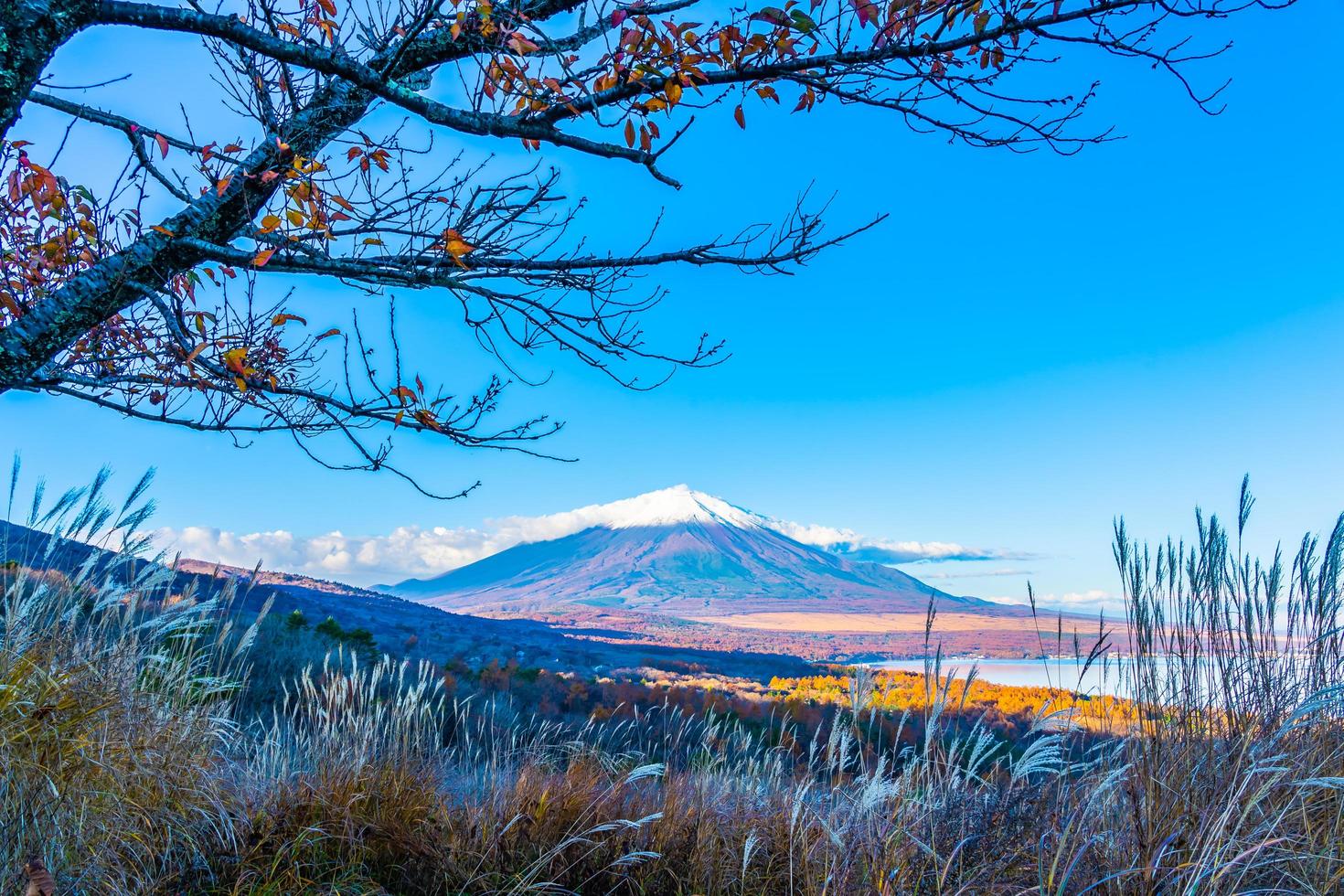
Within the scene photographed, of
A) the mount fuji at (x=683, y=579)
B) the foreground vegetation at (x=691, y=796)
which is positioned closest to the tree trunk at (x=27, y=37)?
the foreground vegetation at (x=691, y=796)

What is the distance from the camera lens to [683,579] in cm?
16375

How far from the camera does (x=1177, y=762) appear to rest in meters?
3.14

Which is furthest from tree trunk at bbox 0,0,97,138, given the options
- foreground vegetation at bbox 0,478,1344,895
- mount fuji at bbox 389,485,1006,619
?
mount fuji at bbox 389,485,1006,619

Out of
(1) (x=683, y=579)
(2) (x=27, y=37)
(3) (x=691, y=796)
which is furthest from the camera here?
(1) (x=683, y=579)

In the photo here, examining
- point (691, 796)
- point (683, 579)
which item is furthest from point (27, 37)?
point (683, 579)

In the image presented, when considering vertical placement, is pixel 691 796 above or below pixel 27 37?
below

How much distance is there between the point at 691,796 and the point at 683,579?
16186 cm

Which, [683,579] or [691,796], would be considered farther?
[683,579]

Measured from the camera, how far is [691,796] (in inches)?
167

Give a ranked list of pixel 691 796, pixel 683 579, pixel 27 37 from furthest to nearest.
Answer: pixel 683 579
pixel 691 796
pixel 27 37

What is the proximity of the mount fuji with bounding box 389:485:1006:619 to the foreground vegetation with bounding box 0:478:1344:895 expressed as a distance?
116948 millimetres

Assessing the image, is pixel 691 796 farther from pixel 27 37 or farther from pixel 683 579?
pixel 683 579

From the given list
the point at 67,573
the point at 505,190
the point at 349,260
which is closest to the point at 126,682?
the point at 67,573

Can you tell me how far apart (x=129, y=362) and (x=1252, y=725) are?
628 centimetres
